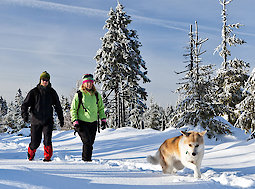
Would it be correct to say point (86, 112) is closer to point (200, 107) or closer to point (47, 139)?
point (47, 139)

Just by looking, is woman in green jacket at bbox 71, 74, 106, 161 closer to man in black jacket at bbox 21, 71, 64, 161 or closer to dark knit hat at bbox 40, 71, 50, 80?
man in black jacket at bbox 21, 71, 64, 161

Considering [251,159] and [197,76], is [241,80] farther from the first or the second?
[251,159]

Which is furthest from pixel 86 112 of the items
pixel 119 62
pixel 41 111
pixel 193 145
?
pixel 119 62

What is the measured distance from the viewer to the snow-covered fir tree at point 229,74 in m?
21.6

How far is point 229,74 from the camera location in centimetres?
2203

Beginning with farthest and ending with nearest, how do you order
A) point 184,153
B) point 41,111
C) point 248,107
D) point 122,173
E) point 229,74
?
point 229,74
point 248,107
point 41,111
point 184,153
point 122,173

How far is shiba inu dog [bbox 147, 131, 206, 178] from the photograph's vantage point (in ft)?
14.1

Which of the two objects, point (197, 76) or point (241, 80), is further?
point (241, 80)

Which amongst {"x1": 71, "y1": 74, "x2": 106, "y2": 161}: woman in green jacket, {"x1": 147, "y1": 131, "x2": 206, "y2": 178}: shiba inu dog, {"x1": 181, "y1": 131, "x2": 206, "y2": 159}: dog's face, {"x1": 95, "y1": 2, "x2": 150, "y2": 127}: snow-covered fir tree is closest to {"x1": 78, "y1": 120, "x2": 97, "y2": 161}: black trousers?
{"x1": 71, "y1": 74, "x2": 106, "y2": 161}: woman in green jacket

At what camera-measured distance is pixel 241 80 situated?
2205 cm

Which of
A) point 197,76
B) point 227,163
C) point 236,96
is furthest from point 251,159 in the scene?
point 236,96

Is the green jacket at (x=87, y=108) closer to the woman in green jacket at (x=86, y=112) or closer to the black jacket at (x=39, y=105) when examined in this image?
the woman in green jacket at (x=86, y=112)

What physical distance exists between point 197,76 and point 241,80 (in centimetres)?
1066

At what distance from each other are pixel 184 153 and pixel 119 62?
63.9ft
